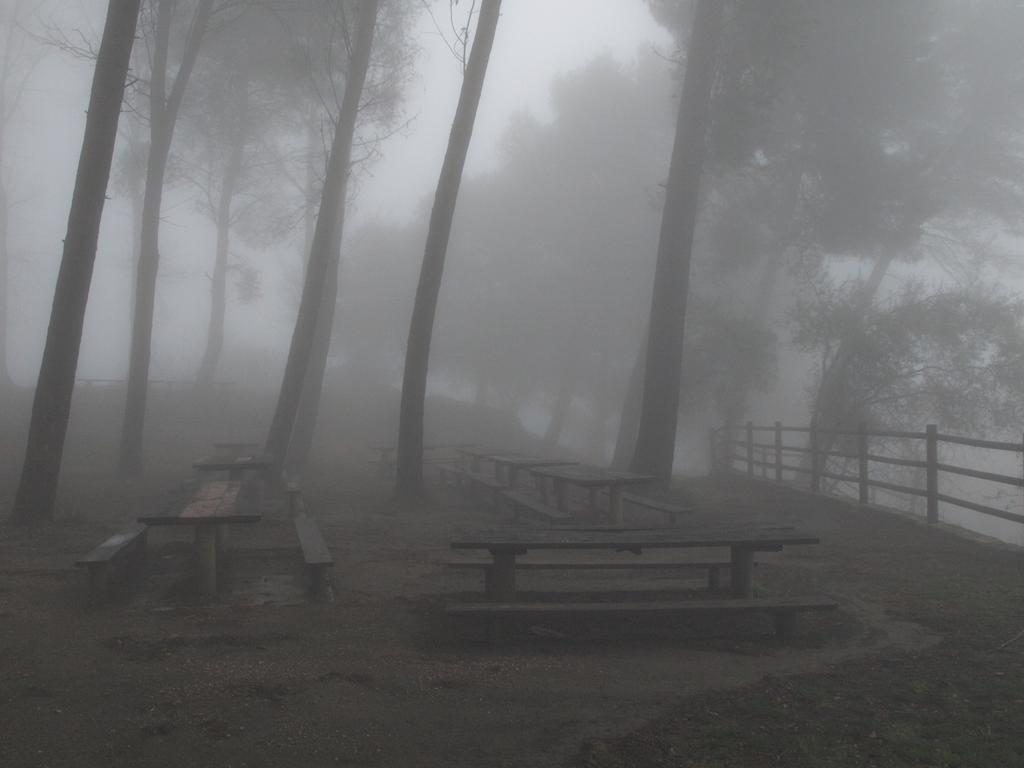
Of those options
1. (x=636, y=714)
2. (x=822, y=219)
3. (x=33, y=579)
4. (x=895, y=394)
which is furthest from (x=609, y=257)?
(x=636, y=714)

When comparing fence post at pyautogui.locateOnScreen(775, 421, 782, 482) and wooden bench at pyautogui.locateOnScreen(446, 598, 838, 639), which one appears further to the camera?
fence post at pyautogui.locateOnScreen(775, 421, 782, 482)

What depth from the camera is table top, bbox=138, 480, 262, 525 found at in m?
5.28

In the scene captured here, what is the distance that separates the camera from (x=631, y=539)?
5246 mm

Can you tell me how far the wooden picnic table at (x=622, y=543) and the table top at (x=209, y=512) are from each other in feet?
4.34

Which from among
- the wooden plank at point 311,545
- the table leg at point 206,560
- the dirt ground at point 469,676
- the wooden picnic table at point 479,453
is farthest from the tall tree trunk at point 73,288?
the wooden picnic table at point 479,453

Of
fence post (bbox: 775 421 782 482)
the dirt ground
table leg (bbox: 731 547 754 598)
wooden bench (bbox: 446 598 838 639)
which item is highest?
fence post (bbox: 775 421 782 482)

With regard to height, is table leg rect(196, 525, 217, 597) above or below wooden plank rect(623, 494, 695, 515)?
below

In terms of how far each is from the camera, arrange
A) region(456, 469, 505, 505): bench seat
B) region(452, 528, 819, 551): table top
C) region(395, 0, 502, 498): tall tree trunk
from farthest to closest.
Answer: region(395, 0, 502, 498): tall tree trunk < region(456, 469, 505, 505): bench seat < region(452, 528, 819, 551): table top

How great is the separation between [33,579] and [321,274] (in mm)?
7764

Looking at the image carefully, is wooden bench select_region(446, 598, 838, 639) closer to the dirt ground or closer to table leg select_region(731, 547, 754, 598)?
the dirt ground

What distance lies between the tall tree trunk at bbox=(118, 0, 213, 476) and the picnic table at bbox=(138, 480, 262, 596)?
315 inches

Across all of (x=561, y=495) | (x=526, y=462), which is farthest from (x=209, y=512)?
(x=526, y=462)

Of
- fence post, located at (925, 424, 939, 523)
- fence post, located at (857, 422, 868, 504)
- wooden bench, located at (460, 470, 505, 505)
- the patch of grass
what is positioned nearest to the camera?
the patch of grass

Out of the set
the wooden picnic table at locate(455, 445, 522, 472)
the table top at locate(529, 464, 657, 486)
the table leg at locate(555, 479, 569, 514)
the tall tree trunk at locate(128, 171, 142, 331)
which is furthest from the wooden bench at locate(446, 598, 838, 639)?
the tall tree trunk at locate(128, 171, 142, 331)
